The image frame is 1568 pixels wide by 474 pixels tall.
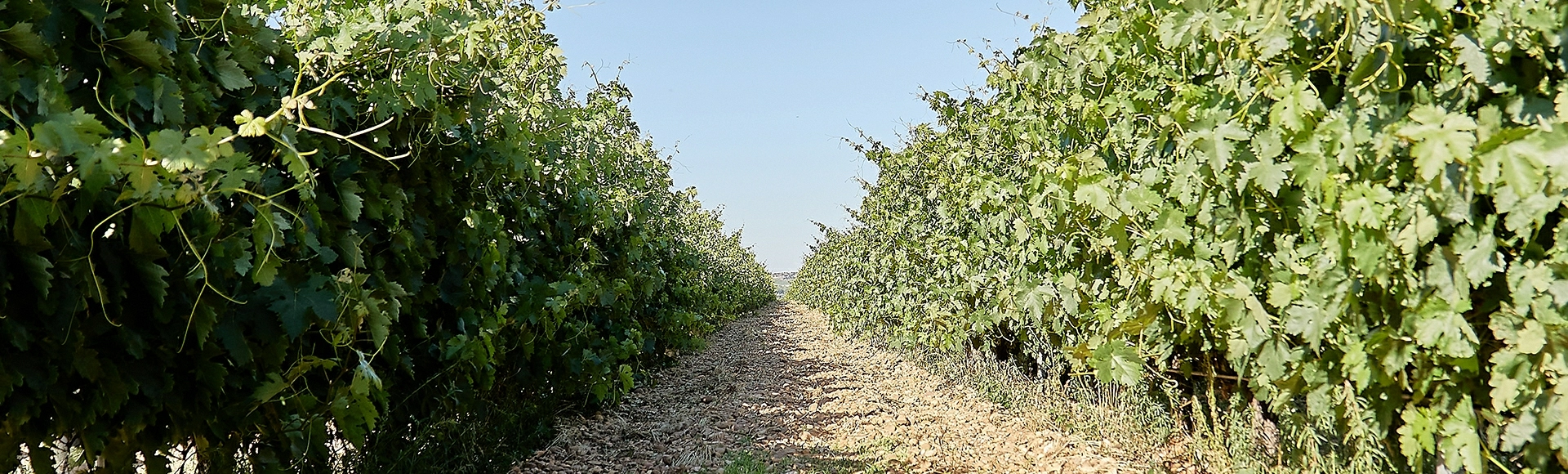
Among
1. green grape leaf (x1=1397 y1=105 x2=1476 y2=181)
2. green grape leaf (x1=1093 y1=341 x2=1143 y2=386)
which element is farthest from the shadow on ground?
green grape leaf (x1=1397 y1=105 x2=1476 y2=181)

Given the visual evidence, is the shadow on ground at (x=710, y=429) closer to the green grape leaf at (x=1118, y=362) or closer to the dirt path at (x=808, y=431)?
the dirt path at (x=808, y=431)

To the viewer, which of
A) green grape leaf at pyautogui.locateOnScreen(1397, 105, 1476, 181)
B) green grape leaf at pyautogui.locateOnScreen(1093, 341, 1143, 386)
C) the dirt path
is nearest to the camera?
green grape leaf at pyautogui.locateOnScreen(1397, 105, 1476, 181)

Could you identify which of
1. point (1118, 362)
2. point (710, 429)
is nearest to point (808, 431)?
point (710, 429)

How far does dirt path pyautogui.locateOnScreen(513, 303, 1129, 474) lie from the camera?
13.1 feet

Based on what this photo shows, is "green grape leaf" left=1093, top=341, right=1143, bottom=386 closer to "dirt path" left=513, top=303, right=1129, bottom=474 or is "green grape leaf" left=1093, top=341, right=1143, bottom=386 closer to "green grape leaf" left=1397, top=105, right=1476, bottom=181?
"dirt path" left=513, top=303, right=1129, bottom=474

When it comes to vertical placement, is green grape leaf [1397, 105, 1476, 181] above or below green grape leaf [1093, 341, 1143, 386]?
above

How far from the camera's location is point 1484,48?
163 centimetres

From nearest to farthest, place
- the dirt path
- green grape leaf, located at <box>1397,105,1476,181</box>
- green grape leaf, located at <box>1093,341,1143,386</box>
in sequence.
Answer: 1. green grape leaf, located at <box>1397,105,1476,181</box>
2. green grape leaf, located at <box>1093,341,1143,386</box>
3. the dirt path

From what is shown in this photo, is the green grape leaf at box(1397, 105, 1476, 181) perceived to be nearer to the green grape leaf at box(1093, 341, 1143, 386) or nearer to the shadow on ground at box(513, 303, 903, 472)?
the green grape leaf at box(1093, 341, 1143, 386)

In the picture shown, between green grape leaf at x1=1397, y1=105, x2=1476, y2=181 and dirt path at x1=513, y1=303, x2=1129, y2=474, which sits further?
dirt path at x1=513, y1=303, x2=1129, y2=474

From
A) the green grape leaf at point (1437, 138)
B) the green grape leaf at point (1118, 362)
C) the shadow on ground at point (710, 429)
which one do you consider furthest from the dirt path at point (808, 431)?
the green grape leaf at point (1437, 138)

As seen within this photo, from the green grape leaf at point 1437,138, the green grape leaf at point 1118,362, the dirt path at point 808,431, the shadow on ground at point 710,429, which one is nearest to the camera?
the green grape leaf at point 1437,138

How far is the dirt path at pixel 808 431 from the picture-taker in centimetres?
400

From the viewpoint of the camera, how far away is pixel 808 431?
4879 mm
